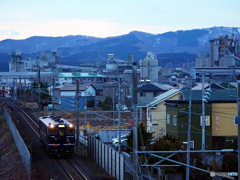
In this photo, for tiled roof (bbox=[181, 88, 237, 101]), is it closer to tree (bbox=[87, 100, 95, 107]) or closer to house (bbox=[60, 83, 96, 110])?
tree (bbox=[87, 100, 95, 107])

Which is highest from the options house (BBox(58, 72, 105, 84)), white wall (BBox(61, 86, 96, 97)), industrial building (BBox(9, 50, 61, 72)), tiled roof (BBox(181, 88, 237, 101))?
industrial building (BBox(9, 50, 61, 72))

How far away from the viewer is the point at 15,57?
11881 centimetres

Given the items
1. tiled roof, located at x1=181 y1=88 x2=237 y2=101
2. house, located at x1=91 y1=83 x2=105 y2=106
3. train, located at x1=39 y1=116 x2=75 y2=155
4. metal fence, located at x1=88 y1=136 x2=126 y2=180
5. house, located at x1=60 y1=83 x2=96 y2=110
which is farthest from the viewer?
house, located at x1=91 y1=83 x2=105 y2=106

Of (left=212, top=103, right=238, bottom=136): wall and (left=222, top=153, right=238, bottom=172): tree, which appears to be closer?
(left=222, top=153, right=238, bottom=172): tree

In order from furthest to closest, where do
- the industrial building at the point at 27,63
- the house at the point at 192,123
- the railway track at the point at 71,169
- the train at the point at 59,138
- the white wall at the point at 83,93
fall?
the industrial building at the point at 27,63
the white wall at the point at 83,93
the house at the point at 192,123
the train at the point at 59,138
the railway track at the point at 71,169

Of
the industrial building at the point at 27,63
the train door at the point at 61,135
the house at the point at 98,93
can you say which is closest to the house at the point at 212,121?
the train door at the point at 61,135

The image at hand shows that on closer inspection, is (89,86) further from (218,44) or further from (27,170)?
(218,44)

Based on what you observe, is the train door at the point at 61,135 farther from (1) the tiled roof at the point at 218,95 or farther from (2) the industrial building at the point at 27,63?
(2) the industrial building at the point at 27,63

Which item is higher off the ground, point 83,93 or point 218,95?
point 218,95

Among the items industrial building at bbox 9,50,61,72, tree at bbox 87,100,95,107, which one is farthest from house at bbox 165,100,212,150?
industrial building at bbox 9,50,61,72

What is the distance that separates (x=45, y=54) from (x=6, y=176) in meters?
112

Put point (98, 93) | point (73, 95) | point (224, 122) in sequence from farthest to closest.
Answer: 1. point (98, 93)
2. point (73, 95)
3. point (224, 122)

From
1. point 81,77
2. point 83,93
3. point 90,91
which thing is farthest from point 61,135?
point 81,77

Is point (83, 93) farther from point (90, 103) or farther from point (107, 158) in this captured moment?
point (107, 158)
